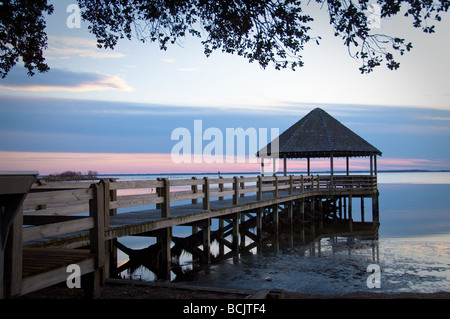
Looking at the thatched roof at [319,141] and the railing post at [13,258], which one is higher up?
the thatched roof at [319,141]

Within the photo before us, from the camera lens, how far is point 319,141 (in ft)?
88.7

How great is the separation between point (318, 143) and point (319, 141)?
0.84 feet

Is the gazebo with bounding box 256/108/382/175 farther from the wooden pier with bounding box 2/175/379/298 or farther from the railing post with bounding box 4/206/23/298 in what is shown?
the railing post with bounding box 4/206/23/298

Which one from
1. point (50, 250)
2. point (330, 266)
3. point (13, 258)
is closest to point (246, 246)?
point (330, 266)

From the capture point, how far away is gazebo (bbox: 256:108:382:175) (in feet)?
87.0

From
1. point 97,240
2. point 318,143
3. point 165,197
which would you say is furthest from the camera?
point 318,143

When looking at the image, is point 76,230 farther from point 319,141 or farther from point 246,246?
point 319,141

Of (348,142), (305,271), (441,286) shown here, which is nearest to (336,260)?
(305,271)

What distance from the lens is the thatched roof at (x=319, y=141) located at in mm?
26531

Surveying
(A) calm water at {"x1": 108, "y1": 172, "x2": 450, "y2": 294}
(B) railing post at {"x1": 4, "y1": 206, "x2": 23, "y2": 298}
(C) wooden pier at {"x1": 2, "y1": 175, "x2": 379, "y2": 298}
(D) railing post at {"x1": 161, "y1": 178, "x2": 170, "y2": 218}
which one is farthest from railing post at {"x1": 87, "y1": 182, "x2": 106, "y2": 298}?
(A) calm water at {"x1": 108, "y1": 172, "x2": 450, "y2": 294}

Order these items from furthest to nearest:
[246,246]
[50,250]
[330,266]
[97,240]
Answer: [246,246], [330,266], [97,240], [50,250]

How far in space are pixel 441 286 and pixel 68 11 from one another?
1176 centimetres

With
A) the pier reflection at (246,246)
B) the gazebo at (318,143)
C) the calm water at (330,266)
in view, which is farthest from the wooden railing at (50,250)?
the gazebo at (318,143)

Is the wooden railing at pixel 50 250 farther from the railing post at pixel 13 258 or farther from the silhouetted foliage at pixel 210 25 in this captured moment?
the silhouetted foliage at pixel 210 25
